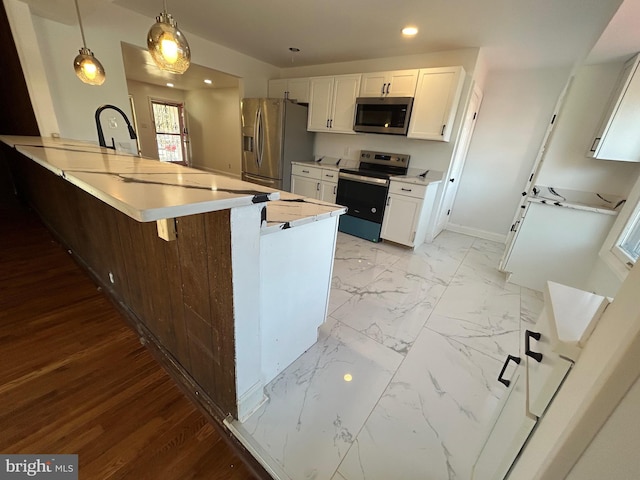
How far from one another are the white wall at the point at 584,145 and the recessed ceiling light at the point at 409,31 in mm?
1660

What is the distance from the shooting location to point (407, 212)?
319 centimetres

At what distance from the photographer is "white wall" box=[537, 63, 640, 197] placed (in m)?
2.38

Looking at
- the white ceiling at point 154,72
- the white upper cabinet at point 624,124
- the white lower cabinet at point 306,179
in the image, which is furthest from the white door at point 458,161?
the white ceiling at point 154,72

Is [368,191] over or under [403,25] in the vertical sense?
under

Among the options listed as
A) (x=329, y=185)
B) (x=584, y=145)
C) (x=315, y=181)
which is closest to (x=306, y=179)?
(x=315, y=181)

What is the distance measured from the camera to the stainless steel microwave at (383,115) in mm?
3119

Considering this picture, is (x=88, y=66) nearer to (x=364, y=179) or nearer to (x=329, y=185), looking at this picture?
(x=329, y=185)

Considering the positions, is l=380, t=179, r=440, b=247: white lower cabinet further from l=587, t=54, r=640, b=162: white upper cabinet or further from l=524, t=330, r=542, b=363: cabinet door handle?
l=524, t=330, r=542, b=363: cabinet door handle

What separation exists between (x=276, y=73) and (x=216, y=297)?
483 cm

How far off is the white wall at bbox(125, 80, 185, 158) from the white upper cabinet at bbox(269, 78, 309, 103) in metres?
4.87

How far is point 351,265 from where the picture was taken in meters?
2.86

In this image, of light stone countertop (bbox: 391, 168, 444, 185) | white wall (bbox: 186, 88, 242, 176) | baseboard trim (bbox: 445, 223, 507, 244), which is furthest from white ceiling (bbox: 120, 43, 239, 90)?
baseboard trim (bbox: 445, 223, 507, 244)

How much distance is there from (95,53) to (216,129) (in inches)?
167

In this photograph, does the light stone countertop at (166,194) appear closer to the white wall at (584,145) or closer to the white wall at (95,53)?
the white wall at (95,53)
